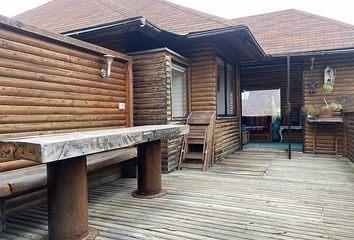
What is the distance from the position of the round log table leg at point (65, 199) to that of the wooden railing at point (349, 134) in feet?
18.5

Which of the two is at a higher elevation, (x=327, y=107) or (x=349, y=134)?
(x=327, y=107)

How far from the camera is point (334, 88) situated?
22.0 ft

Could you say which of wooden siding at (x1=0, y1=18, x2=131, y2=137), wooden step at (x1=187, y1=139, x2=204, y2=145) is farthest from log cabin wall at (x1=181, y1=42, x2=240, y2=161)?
wooden siding at (x1=0, y1=18, x2=131, y2=137)

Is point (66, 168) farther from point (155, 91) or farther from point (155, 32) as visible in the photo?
point (155, 32)

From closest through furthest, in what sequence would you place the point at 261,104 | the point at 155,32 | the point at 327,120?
the point at 155,32 → the point at 327,120 → the point at 261,104

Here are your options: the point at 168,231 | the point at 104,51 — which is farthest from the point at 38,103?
the point at 168,231

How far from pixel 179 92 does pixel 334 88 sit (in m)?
4.06

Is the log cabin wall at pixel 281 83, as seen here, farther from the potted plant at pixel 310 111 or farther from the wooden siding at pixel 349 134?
the wooden siding at pixel 349 134

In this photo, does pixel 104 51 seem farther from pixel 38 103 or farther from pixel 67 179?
pixel 67 179

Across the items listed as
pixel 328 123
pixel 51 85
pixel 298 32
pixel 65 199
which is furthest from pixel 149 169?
pixel 298 32

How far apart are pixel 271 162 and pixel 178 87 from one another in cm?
260

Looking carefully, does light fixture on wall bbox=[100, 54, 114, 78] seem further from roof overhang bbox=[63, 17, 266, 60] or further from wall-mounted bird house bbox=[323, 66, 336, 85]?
wall-mounted bird house bbox=[323, 66, 336, 85]

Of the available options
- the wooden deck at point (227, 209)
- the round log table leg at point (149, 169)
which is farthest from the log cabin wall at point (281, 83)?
the round log table leg at point (149, 169)

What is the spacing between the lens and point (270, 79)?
31.4 feet
